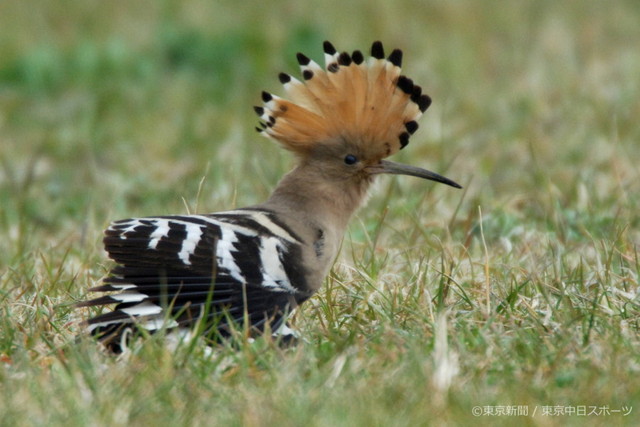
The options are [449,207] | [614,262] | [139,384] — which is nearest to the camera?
[139,384]

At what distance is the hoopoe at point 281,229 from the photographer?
282cm

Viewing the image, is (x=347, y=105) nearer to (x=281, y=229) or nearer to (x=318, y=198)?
(x=318, y=198)

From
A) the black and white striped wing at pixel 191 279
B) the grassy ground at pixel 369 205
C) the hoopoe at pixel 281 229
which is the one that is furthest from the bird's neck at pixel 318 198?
the black and white striped wing at pixel 191 279

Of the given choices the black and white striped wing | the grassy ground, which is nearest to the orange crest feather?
the grassy ground

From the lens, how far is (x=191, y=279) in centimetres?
284

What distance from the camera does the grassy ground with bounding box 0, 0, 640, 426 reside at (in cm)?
244

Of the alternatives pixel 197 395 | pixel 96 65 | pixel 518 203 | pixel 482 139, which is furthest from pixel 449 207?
pixel 96 65

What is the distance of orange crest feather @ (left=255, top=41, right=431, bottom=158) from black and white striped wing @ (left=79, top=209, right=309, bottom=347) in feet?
1.63

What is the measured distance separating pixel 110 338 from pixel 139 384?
384 millimetres

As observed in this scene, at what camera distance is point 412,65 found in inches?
270

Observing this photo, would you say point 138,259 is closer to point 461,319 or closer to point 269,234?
point 269,234

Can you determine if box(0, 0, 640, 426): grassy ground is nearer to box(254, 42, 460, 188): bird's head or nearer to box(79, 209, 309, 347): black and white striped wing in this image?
box(79, 209, 309, 347): black and white striped wing

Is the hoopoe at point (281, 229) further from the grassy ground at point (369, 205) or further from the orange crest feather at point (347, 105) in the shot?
the grassy ground at point (369, 205)

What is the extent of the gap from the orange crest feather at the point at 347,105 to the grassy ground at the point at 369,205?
384mm
